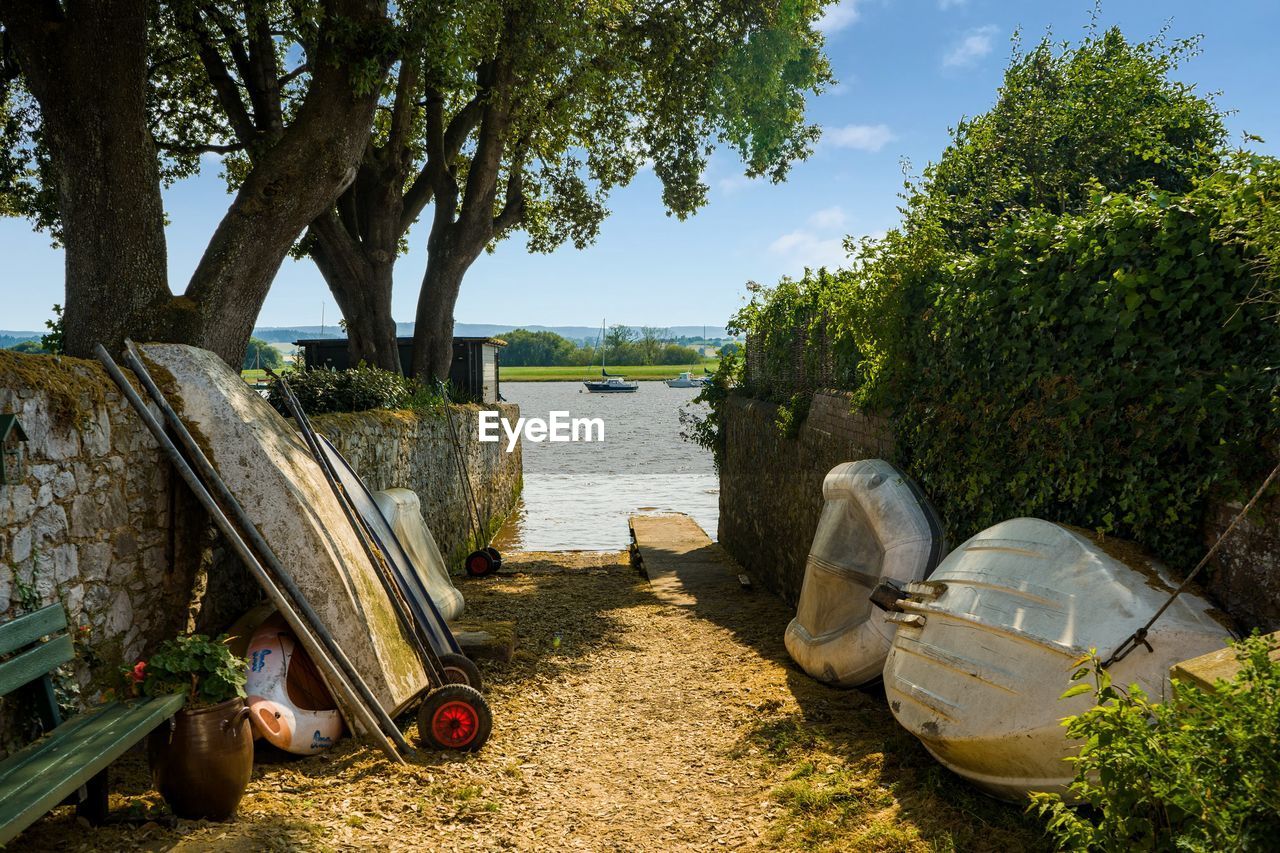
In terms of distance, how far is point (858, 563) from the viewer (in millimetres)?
6344

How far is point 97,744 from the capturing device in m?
3.55

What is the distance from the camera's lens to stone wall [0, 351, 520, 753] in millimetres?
4129

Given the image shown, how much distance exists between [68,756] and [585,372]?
13156 cm

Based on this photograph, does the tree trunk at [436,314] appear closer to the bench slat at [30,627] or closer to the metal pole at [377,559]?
the metal pole at [377,559]

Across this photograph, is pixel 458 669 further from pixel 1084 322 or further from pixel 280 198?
pixel 280 198

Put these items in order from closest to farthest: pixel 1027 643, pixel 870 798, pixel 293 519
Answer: pixel 1027 643 < pixel 870 798 < pixel 293 519

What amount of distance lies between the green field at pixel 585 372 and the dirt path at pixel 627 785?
4833 inches

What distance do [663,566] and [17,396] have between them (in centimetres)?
920

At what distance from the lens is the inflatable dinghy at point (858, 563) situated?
5883 mm

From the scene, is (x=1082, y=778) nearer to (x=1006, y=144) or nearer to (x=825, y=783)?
(x=825, y=783)

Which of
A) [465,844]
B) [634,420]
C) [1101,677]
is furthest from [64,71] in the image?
[634,420]

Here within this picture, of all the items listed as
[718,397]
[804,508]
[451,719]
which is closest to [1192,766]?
[451,719]

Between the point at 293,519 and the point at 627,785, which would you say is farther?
the point at 293,519

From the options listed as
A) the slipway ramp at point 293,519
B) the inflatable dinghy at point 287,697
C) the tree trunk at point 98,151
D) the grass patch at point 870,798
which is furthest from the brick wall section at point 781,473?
the tree trunk at point 98,151
